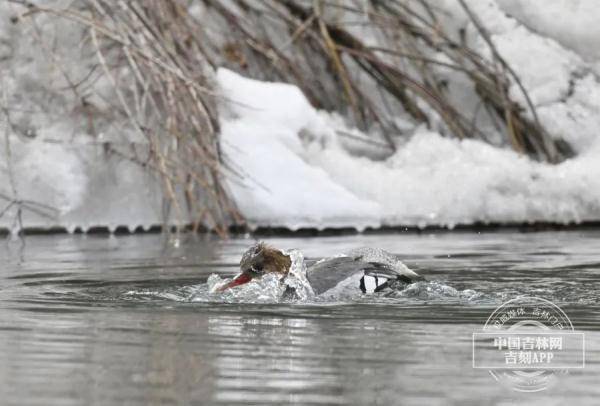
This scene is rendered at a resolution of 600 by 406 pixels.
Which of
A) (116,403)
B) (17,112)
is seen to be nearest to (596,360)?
(116,403)

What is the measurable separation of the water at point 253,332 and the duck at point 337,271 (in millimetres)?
96

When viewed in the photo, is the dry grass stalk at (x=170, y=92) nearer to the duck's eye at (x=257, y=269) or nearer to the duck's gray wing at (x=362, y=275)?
the duck's eye at (x=257, y=269)

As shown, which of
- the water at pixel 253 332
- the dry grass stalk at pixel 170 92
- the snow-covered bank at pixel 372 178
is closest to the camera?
the water at pixel 253 332

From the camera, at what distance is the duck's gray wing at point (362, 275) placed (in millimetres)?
4945

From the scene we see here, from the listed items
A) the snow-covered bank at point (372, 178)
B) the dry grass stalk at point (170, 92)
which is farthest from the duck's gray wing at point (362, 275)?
the snow-covered bank at point (372, 178)

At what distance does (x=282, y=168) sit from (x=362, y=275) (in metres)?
3.27

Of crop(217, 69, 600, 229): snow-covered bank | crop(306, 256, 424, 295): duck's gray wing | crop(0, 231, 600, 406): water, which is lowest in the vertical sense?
crop(0, 231, 600, 406): water

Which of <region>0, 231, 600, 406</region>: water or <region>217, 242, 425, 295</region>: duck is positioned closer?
<region>0, 231, 600, 406</region>: water

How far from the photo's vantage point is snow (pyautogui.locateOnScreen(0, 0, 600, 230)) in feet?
26.7

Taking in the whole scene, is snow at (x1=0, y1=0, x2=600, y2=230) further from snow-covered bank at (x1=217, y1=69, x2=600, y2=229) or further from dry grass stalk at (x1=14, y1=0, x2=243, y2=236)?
dry grass stalk at (x1=14, y1=0, x2=243, y2=236)

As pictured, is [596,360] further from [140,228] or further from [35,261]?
[140,228]

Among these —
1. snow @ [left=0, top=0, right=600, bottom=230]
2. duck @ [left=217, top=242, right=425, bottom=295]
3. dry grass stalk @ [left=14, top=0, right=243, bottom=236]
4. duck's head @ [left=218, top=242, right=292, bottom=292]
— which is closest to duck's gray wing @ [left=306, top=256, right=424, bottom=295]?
duck @ [left=217, top=242, right=425, bottom=295]

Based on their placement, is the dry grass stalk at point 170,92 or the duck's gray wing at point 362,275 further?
the dry grass stalk at point 170,92

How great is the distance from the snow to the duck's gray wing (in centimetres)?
275
